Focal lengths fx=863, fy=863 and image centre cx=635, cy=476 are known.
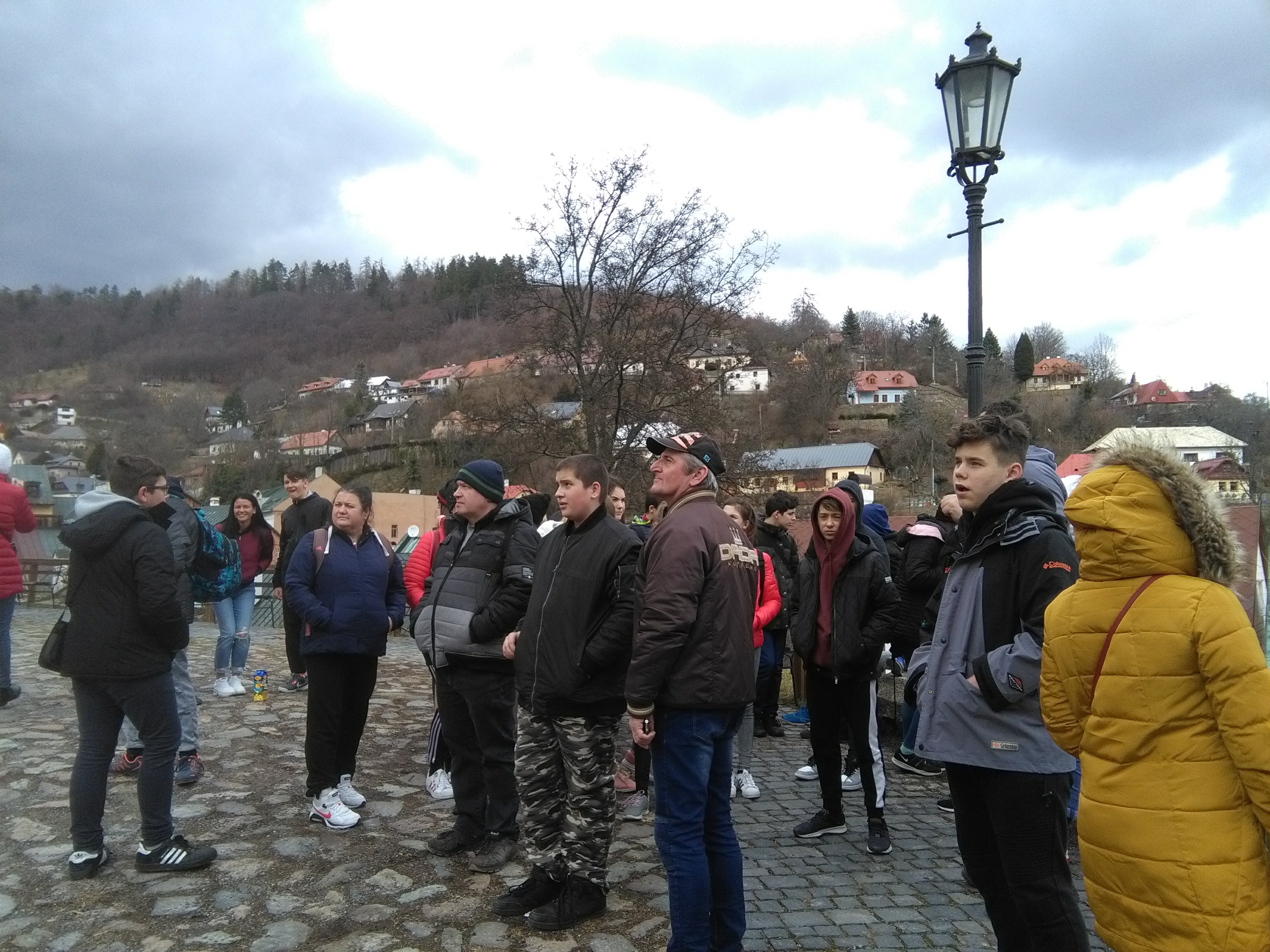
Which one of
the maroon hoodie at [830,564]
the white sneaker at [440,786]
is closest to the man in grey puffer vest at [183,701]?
the white sneaker at [440,786]

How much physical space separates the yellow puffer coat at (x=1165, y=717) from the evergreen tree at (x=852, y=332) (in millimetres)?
101626

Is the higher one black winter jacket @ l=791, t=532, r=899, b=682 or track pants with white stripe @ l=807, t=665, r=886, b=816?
black winter jacket @ l=791, t=532, r=899, b=682

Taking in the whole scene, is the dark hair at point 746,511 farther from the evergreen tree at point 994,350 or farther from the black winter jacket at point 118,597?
the evergreen tree at point 994,350

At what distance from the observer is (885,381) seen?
98.6 metres

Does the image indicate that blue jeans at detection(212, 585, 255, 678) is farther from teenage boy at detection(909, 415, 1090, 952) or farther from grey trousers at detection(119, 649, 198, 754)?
teenage boy at detection(909, 415, 1090, 952)

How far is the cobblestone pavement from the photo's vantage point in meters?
3.55

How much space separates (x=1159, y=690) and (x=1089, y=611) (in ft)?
0.89

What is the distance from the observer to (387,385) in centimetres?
9431

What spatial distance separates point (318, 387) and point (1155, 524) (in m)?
88.9

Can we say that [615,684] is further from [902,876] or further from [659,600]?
[902,876]

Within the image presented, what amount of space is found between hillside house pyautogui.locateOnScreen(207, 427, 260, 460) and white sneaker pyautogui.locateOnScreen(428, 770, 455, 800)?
96.0 feet

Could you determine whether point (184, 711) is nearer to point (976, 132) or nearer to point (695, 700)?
point (695, 700)

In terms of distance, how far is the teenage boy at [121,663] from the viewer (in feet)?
13.1

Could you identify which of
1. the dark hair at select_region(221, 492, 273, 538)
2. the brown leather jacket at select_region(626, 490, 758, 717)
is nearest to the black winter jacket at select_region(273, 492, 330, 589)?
the dark hair at select_region(221, 492, 273, 538)
